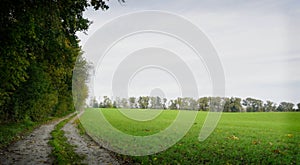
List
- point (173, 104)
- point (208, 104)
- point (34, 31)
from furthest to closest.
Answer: point (173, 104), point (208, 104), point (34, 31)

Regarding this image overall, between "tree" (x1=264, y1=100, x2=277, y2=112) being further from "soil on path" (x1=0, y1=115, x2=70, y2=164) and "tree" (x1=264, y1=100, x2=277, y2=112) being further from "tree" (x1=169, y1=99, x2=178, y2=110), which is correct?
"soil on path" (x1=0, y1=115, x2=70, y2=164)

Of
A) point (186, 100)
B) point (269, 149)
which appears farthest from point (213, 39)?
point (186, 100)

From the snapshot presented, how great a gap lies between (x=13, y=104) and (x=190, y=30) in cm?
1477

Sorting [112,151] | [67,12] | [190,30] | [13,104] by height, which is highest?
[190,30]

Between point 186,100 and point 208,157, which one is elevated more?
point 186,100

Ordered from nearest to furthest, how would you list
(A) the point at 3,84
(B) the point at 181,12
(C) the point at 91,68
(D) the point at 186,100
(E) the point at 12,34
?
1. (E) the point at 12,34
2. (A) the point at 3,84
3. (B) the point at 181,12
4. (C) the point at 91,68
5. (D) the point at 186,100

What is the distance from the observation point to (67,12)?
12672 millimetres

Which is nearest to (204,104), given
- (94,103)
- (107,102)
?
(94,103)

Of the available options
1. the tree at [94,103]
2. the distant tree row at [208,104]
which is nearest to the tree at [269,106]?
the distant tree row at [208,104]

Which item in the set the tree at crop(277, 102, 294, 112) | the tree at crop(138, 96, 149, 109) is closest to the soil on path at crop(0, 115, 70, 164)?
the tree at crop(277, 102, 294, 112)

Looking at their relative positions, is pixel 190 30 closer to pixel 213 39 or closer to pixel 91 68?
pixel 213 39

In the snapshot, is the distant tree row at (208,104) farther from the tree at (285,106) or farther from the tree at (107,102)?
the tree at (107,102)

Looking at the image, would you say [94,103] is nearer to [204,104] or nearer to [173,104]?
[173,104]

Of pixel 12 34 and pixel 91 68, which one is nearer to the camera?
pixel 12 34
